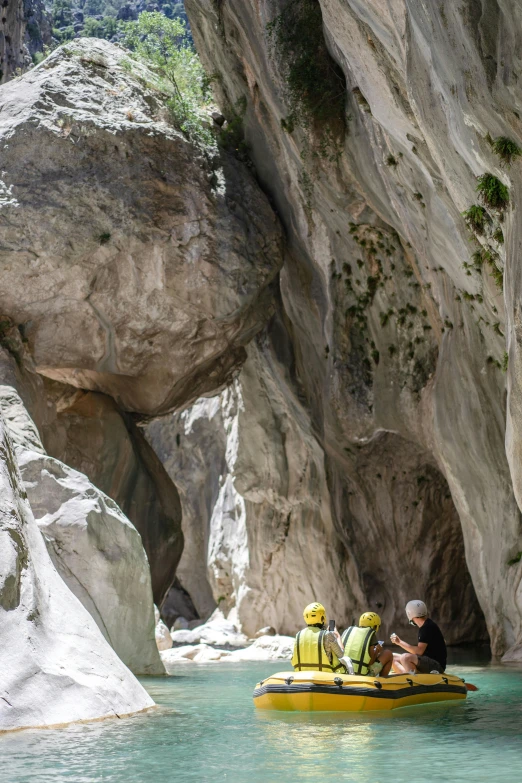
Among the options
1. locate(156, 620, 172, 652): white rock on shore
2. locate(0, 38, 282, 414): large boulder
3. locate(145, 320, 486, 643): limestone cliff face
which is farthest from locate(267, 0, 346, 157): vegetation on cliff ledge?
locate(156, 620, 172, 652): white rock on shore

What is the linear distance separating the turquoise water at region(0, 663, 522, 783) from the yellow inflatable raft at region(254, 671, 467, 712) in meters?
0.12

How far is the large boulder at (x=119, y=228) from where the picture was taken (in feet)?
57.4

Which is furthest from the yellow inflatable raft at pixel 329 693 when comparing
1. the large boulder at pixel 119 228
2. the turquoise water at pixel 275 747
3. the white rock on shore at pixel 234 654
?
the large boulder at pixel 119 228

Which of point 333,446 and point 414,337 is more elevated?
point 414,337

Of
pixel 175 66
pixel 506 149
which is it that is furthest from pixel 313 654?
pixel 175 66

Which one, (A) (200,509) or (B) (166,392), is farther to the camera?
(A) (200,509)

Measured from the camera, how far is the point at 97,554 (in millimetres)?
11977

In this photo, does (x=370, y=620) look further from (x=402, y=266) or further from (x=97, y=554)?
(x=402, y=266)

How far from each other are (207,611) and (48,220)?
843 inches

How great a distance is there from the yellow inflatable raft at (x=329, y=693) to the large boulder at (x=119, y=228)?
10973mm

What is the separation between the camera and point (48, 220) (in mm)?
17328

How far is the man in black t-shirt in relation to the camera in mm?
10180

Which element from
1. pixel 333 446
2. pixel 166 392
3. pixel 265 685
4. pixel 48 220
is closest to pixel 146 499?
pixel 166 392

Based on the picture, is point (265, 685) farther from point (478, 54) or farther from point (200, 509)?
point (200, 509)
